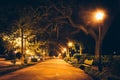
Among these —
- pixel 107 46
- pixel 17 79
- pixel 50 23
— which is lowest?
pixel 17 79

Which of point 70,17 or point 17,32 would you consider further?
point 17,32

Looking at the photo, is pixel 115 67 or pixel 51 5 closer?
pixel 115 67

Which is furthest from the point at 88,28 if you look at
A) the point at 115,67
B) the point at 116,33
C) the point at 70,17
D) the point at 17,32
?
the point at 115,67

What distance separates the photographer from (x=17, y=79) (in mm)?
18125

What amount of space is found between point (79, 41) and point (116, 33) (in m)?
8.46

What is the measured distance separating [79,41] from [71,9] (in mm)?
15032

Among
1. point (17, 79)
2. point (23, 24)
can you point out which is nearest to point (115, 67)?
point (17, 79)

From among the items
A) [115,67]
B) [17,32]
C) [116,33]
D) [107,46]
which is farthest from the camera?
[107,46]

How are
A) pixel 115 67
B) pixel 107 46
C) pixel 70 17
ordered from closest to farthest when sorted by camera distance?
pixel 115 67 → pixel 70 17 → pixel 107 46

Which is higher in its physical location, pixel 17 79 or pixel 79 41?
pixel 79 41

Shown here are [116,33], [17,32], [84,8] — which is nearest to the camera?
[84,8]

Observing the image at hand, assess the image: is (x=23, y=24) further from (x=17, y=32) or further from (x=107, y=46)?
(x=107, y=46)

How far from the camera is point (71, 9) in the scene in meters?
39.5

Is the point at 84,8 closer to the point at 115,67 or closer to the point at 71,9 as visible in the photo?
the point at 71,9
